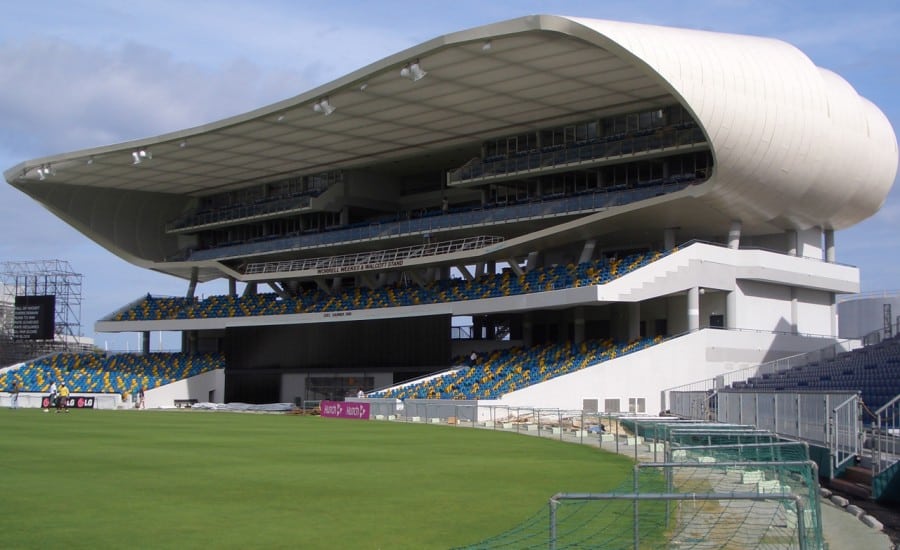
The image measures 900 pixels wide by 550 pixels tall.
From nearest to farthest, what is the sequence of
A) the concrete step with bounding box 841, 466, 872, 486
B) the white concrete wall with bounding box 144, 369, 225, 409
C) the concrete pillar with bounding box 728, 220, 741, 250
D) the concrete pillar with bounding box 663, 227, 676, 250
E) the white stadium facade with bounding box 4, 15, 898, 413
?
the concrete step with bounding box 841, 466, 872, 486 → the white stadium facade with bounding box 4, 15, 898, 413 → the concrete pillar with bounding box 728, 220, 741, 250 → the concrete pillar with bounding box 663, 227, 676, 250 → the white concrete wall with bounding box 144, 369, 225, 409

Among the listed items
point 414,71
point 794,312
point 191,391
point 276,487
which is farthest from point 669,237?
point 276,487

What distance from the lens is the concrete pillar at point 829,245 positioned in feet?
205

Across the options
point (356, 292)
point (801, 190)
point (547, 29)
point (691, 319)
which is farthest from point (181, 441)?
point (356, 292)

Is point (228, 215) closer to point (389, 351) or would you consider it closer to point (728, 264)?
point (389, 351)

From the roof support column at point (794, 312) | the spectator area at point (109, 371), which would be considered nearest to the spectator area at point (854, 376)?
the roof support column at point (794, 312)

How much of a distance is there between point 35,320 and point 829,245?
5546 cm

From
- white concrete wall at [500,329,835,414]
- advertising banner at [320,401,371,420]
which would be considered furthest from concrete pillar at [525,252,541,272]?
advertising banner at [320,401,371,420]

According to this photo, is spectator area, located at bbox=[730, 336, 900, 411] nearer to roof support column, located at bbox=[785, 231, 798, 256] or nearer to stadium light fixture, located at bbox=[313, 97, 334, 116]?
roof support column, located at bbox=[785, 231, 798, 256]

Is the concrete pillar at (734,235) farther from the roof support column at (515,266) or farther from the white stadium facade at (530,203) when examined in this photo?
the roof support column at (515,266)

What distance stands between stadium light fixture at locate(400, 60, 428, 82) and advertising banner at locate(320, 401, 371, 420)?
588 inches

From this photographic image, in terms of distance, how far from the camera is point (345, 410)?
52406 millimetres

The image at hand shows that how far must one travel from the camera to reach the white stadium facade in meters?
49.5

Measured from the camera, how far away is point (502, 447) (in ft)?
98.5

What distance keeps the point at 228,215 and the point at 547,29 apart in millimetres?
41011
